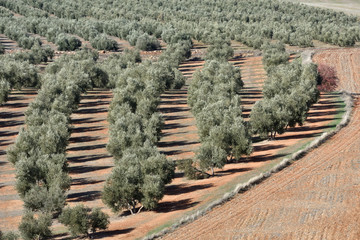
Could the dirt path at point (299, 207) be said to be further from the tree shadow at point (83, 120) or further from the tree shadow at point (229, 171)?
the tree shadow at point (83, 120)

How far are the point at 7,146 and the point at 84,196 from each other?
26.8 metres

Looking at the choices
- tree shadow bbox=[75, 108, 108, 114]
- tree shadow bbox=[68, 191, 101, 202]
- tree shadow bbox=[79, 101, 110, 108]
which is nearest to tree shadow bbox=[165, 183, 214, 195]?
tree shadow bbox=[68, 191, 101, 202]

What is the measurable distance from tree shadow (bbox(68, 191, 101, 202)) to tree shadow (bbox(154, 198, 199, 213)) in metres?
9.69

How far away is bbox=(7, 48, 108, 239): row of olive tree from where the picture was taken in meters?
52.1

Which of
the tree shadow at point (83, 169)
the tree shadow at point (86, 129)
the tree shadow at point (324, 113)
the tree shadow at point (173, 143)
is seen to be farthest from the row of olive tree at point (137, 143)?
the tree shadow at point (324, 113)

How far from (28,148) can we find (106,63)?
64.7 m

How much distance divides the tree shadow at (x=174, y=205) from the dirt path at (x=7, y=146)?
48.8ft

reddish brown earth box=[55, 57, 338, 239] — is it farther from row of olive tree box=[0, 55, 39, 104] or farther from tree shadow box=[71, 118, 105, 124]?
row of olive tree box=[0, 55, 39, 104]

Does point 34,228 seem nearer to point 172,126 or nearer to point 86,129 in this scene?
point 86,129

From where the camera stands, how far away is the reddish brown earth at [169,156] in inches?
1932

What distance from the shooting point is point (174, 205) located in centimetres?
5112

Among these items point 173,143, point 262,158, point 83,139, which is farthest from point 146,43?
point 262,158

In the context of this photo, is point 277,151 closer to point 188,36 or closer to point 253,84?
point 253,84

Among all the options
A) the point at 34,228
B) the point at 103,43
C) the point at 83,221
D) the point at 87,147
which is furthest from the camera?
the point at 103,43
